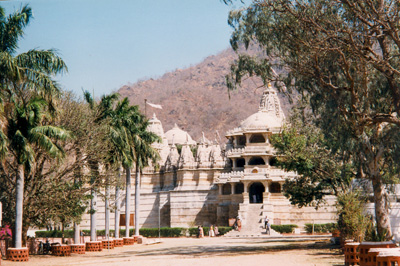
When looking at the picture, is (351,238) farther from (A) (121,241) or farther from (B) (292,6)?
(A) (121,241)

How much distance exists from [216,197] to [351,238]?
4407 cm

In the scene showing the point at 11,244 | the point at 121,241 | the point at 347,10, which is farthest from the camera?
the point at 121,241

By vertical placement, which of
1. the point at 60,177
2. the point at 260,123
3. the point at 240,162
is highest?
the point at 260,123

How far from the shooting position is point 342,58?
29578 mm

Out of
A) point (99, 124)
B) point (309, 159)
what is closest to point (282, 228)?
point (309, 159)

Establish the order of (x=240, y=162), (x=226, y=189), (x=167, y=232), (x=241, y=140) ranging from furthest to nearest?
(x=241, y=140) → (x=240, y=162) → (x=226, y=189) → (x=167, y=232)

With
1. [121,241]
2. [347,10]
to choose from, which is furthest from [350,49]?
[121,241]

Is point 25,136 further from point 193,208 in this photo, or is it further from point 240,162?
point 240,162

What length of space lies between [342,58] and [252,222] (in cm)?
3603

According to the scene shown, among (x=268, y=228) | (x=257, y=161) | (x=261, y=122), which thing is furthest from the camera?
(x=257, y=161)

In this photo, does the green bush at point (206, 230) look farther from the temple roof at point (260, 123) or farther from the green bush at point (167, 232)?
the temple roof at point (260, 123)

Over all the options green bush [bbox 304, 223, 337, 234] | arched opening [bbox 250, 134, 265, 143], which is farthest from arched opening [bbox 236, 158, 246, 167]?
green bush [bbox 304, 223, 337, 234]

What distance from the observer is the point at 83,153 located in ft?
115

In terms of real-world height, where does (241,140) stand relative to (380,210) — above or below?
above
